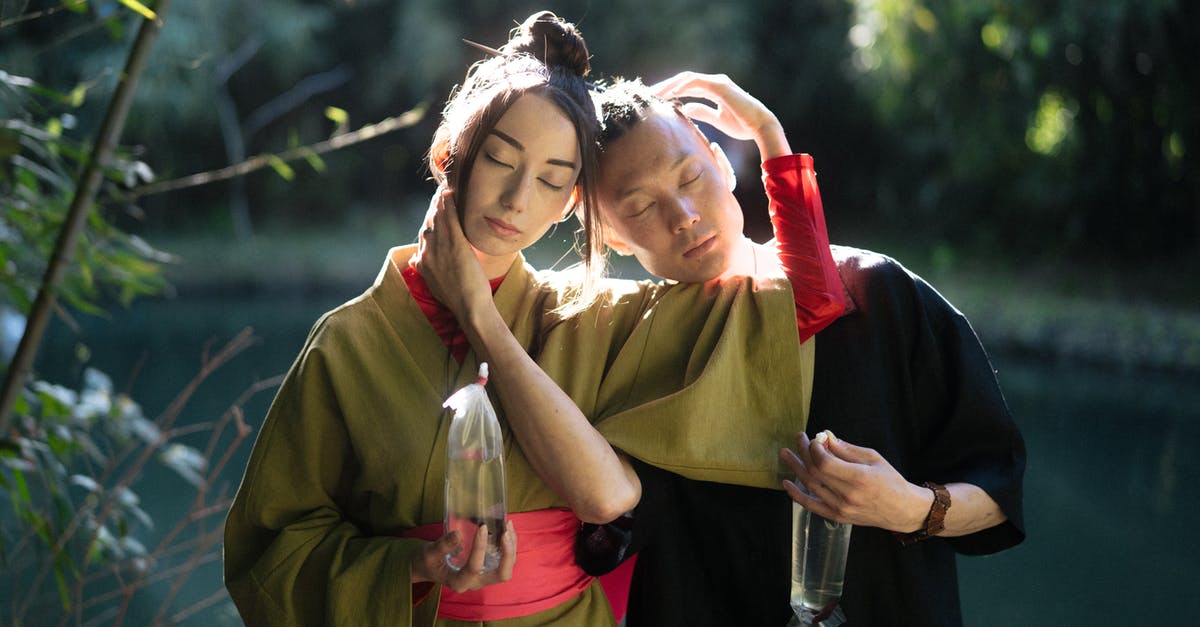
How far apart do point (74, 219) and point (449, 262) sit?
0.52 meters

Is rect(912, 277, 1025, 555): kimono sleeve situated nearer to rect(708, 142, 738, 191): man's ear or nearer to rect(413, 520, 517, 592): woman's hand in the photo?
rect(708, 142, 738, 191): man's ear

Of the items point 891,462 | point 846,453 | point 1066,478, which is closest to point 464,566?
point 846,453

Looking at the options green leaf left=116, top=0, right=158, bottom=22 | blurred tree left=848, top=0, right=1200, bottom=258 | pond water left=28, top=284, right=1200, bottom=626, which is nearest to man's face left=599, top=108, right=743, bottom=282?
green leaf left=116, top=0, right=158, bottom=22

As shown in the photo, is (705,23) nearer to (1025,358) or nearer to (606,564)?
(1025,358)

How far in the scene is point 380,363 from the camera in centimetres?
124

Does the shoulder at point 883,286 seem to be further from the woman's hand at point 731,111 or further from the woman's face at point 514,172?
the woman's face at point 514,172

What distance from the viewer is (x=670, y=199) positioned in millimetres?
1293

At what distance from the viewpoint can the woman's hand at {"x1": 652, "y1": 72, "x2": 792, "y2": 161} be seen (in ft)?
4.34

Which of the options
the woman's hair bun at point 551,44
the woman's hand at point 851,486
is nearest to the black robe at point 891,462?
the woman's hand at point 851,486

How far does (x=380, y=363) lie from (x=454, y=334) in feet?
0.29

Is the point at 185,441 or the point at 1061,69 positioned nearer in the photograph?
the point at 185,441

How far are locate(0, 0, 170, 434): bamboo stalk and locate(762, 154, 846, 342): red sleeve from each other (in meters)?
0.78

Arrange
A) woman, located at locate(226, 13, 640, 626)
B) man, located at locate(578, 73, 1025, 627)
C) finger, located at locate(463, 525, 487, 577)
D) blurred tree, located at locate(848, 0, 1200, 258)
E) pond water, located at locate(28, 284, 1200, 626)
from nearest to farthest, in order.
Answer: finger, located at locate(463, 525, 487, 577) < woman, located at locate(226, 13, 640, 626) < man, located at locate(578, 73, 1025, 627) < pond water, located at locate(28, 284, 1200, 626) < blurred tree, located at locate(848, 0, 1200, 258)

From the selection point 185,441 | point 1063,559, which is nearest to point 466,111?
point 1063,559
